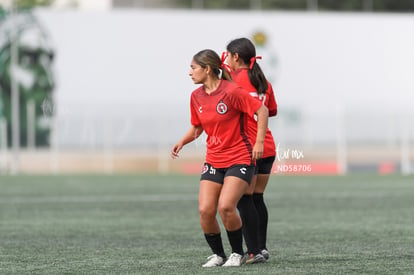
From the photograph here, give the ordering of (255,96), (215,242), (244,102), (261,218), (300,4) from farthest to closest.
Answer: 1. (300,4)
2. (261,218)
3. (255,96)
4. (215,242)
5. (244,102)

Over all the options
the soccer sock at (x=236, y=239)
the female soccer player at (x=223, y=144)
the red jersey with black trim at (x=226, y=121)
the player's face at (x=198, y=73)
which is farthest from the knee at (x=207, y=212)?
the player's face at (x=198, y=73)

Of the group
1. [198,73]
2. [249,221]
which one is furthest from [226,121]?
[249,221]

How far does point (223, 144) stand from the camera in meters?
7.97

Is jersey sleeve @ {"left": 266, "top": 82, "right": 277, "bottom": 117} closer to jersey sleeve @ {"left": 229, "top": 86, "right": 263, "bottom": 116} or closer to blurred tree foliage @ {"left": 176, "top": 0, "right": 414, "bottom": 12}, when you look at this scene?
jersey sleeve @ {"left": 229, "top": 86, "right": 263, "bottom": 116}

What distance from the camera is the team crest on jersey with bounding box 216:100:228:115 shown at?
793 centimetres

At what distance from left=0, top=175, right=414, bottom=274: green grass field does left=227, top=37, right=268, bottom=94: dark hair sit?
4.84 feet

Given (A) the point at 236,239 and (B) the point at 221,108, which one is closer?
(B) the point at 221,108

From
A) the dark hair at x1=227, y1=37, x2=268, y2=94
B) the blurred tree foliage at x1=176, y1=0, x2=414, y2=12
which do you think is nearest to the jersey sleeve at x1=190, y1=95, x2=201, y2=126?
the dark hair at x1=227, y1=37, x2=268, y2=94

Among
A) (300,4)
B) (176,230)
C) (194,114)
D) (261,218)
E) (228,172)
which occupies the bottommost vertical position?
(176,230)

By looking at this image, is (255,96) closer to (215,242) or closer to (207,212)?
(207,212)

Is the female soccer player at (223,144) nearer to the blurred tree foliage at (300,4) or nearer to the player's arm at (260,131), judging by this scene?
the player's arm at (260,131)

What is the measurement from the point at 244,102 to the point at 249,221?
3.39ft

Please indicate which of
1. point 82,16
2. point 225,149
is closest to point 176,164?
point 82,16

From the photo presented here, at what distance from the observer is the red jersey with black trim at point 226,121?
7910 mm
